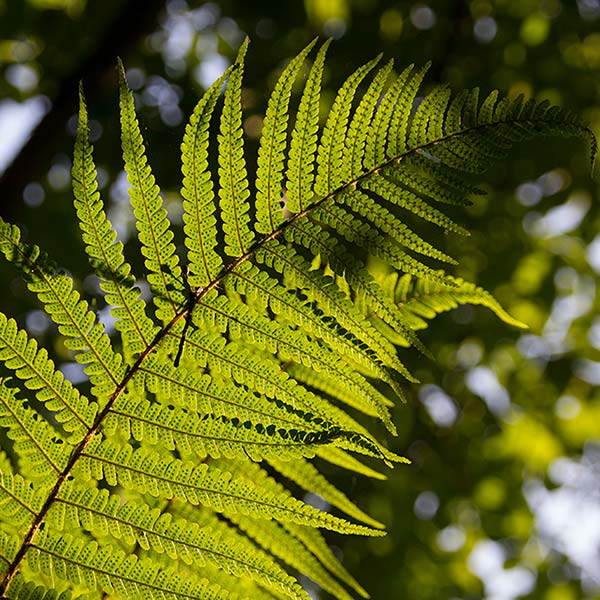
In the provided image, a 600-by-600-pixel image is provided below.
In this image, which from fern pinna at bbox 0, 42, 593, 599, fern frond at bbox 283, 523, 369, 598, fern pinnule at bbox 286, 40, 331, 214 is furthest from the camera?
fern frond at bbox 283, 523, 369, 598

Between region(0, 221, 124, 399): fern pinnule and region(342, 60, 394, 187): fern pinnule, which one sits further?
region(342, 60, 394, 187): fern pinnule

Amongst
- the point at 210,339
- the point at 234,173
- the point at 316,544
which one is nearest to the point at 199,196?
the point at 234,173

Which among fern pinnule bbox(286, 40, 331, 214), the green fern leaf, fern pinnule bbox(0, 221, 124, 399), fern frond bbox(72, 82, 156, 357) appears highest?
fern pinnule bbox(286, 40, 331, 214)

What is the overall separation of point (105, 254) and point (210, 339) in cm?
14

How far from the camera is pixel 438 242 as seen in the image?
2.32 m

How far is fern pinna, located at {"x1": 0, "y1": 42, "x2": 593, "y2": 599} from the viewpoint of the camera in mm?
679

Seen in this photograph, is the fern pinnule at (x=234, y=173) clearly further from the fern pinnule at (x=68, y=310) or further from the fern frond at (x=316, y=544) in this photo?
the fern frond at (x=316, y=544)

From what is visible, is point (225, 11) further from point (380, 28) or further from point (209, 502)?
point (209, 502)

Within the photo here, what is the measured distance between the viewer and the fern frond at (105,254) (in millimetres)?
703

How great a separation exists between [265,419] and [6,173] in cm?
175

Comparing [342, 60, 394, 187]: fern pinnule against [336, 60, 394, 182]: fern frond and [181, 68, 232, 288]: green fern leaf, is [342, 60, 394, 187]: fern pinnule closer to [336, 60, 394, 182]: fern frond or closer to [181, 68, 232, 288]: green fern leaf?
[336, 60, 394, 182]: fern frond

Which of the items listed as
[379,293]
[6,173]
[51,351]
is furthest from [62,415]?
[51,351]

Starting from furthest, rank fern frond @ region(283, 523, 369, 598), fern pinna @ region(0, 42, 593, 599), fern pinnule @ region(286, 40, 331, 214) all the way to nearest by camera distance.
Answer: fern frond @ region(283, 523, 369, 598), fern pinnule @ region(286, 40, 331, 214), fern pinna @ region(0, 42, 593, 599)

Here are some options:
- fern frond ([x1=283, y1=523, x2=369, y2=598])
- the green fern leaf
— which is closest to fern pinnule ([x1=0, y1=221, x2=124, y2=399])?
the green fern leaf
